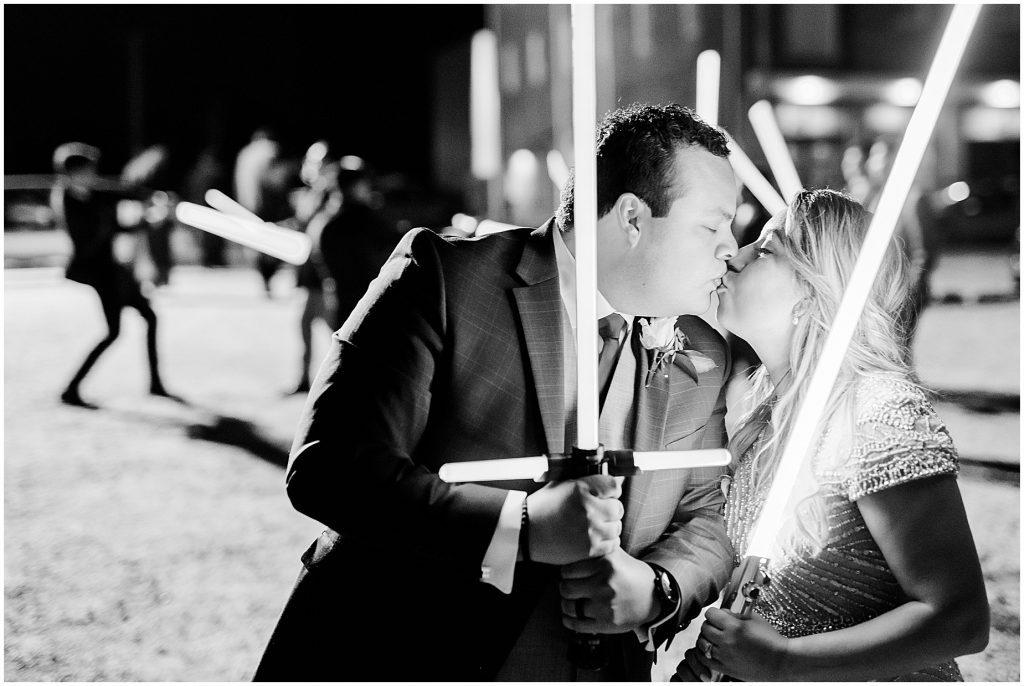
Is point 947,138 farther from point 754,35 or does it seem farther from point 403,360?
point 403,360

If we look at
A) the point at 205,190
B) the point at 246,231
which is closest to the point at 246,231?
the point at 246,231

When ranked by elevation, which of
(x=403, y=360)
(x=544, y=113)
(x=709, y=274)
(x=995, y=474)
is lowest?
(x=995, y=474)

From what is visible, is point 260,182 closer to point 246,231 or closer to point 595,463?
point 246,231

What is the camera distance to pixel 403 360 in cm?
185

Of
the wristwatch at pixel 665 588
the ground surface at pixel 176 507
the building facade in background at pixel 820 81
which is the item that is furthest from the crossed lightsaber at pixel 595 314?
the building facade in background at pixel 820 81

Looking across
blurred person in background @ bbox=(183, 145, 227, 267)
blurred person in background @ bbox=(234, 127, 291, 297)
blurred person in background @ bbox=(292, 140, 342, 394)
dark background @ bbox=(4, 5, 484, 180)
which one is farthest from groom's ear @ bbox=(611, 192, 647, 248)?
dark background @ bbox=(4, 5, 484, 180)

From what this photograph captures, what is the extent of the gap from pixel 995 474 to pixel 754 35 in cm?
Answer: 1957

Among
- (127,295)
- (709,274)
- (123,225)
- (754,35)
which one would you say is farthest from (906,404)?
(754,35)

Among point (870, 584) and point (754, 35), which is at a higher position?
point (754, 35)

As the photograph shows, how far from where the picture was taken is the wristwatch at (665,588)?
1.86 metres

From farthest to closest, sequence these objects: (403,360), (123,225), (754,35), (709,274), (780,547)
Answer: (754,35)
(123,225)
(780,547)
(709,274)
(403,360)

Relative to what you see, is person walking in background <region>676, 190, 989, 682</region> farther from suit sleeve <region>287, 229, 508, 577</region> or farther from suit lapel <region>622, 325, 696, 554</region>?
suit sleeve <region>287, 229, 508, 577</region>

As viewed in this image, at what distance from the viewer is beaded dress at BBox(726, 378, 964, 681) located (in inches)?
77.2

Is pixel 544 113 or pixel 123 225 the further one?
pixel 544 113
